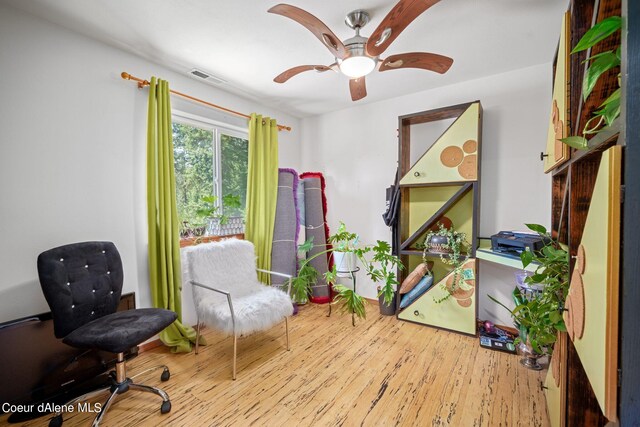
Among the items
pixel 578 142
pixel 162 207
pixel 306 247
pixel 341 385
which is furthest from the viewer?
pixel 306 247

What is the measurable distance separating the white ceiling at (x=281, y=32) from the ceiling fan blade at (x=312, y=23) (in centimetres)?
30

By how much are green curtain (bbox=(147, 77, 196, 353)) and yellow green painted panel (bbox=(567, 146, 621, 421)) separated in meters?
2.44

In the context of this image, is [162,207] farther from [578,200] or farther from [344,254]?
[578,200]

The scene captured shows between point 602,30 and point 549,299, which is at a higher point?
point 602,30

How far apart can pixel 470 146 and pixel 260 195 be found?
6.80 feet

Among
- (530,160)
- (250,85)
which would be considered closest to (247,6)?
(250,85)

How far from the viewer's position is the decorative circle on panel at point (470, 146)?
7.81ft

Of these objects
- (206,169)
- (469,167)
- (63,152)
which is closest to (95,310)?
(63,152)

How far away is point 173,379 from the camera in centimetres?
189

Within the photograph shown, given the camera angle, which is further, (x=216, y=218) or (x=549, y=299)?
(x=216, y=218)

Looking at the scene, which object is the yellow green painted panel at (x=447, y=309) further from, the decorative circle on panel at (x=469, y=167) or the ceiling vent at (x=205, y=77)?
the ceiling vent at (x=205, y=77)

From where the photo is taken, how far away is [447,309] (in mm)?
2525

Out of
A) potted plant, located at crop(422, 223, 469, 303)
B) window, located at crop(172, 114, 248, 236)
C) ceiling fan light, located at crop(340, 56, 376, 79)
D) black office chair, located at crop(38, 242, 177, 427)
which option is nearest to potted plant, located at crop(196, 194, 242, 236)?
window, located at crop(172, 114, 248, 236)

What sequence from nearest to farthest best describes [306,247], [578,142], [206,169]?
[578,142] → [206,169] → [306,247]
